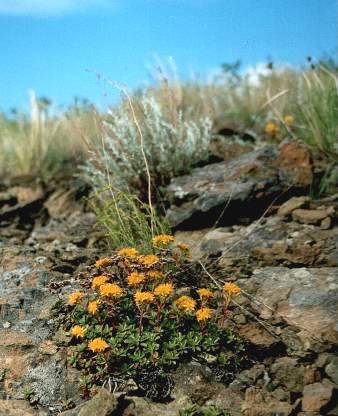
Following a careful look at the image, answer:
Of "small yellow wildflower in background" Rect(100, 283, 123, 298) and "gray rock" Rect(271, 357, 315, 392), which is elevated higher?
"small yellow wildflower in background" Rect(100, 283, 123, 298)

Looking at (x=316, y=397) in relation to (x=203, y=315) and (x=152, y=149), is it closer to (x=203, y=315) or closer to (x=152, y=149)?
(x=203, y=315)

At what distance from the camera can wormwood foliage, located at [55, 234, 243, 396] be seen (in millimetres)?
2516

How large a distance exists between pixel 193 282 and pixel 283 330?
2.07 feet

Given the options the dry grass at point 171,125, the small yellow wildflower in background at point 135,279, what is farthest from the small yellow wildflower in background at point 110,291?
the dry grass at point 171,125

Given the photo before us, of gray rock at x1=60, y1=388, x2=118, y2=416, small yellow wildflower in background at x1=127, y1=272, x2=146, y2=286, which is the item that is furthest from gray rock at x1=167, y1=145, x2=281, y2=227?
gray rock at x1=60, y1=388, x2=118, y2=416

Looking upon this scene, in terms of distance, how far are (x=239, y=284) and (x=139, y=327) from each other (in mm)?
846

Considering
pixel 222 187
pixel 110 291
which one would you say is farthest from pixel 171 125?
pixel 110 291

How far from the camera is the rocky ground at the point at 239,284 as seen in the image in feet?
7.94

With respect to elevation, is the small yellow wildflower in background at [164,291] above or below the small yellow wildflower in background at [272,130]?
below

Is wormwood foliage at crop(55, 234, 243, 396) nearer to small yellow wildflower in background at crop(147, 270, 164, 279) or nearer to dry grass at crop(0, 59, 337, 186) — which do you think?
small yellow wildflower in background at crop(147, 270, 164, 279)

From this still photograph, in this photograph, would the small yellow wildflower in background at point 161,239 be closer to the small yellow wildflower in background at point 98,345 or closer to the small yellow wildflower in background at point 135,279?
the small yellow wildflower in background at point 135,279

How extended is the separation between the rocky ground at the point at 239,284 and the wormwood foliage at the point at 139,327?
0.30 ft

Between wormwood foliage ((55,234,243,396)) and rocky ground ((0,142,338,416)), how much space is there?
91 mm

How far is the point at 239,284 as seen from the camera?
3238mm
